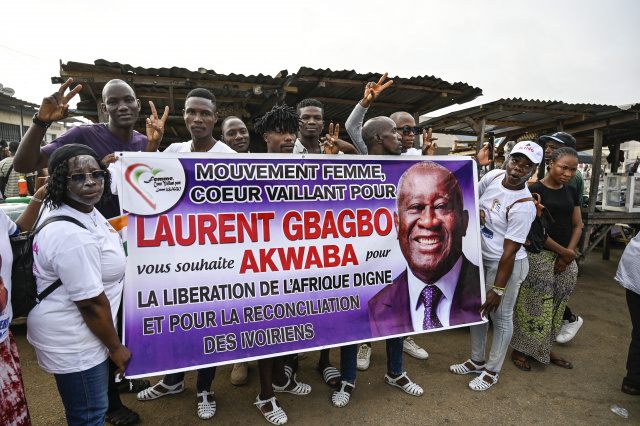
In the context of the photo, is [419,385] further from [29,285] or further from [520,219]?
[29,285]

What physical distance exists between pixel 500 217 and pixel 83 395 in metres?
3.06

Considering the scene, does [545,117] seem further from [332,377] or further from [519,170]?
[332,377]

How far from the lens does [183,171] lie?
227 centimetres

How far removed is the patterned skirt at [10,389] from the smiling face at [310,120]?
2402mm

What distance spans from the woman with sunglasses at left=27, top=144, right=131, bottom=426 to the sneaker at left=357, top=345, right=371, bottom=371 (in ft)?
7.32

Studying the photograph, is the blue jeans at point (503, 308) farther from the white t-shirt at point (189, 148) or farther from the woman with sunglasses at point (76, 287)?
the woman with sunglasses at point (76, 287)

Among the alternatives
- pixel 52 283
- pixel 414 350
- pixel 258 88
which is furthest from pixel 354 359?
pixel 258 88

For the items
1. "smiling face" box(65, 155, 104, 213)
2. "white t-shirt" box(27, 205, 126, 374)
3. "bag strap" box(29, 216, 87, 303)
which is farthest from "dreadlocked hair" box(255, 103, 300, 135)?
"bag strap" box(29, 216, 87, 303)

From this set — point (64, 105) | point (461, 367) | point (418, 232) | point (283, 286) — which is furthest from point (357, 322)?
point (64, 105)

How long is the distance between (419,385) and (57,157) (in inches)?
125

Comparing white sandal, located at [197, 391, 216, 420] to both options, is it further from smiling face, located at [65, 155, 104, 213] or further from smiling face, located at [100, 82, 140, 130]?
smiling face, located at [100, 82, 140, 130]

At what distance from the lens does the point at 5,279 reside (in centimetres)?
162

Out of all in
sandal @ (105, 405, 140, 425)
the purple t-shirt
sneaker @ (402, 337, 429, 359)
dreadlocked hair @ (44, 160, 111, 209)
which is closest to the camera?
dreadlocked hair @ (44, 160, 111, 209)

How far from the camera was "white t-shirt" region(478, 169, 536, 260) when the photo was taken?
2848mm
